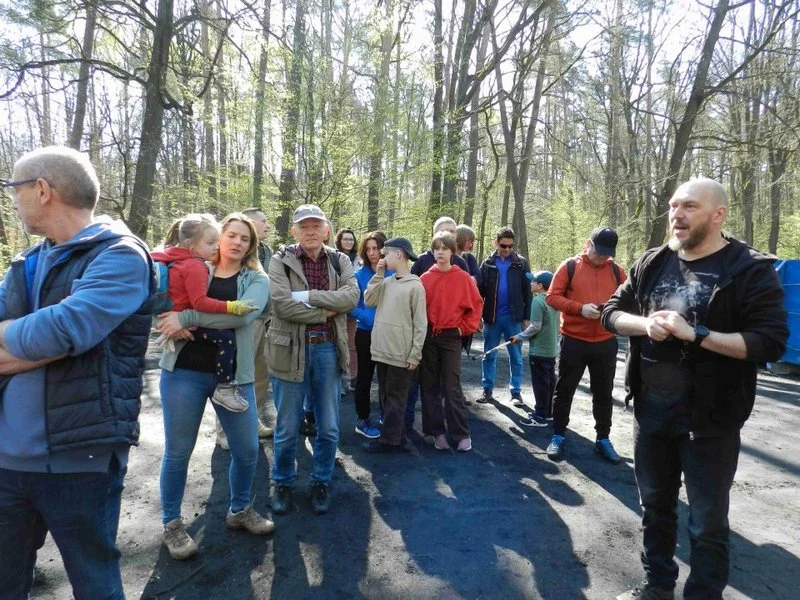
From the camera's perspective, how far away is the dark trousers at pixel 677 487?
205cm

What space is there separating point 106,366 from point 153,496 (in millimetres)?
2268

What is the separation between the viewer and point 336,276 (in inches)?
130

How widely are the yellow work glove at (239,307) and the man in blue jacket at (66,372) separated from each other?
3.00 feet

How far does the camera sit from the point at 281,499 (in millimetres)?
3105

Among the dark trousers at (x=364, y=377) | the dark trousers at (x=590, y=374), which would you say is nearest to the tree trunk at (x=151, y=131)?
the dark trousers at (x=364, y=377)

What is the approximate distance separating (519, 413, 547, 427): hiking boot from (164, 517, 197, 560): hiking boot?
351 centimetres

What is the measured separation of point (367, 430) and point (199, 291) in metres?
2.64

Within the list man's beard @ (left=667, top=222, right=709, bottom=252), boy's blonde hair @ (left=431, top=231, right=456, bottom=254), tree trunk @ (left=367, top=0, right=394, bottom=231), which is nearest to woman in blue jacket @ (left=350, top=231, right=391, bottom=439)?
boy's blonde hair @ (left=431, top=231, right=456, bottom=254)

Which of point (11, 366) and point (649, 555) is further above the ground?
point (11, 366)

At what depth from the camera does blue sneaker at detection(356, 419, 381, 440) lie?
450 centimetres

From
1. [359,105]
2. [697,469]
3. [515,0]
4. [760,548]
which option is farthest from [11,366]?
[515,0]

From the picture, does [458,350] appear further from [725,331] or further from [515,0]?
[515,0]

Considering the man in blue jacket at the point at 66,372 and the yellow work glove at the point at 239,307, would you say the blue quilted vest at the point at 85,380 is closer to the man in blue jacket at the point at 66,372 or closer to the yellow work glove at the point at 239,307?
the man in blue jacket at the point at 66,372

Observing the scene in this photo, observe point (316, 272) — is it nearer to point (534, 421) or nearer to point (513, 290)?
point (513, 290)
